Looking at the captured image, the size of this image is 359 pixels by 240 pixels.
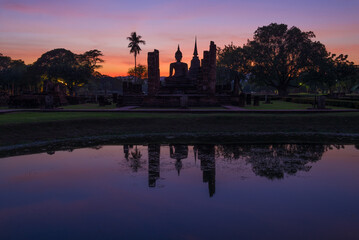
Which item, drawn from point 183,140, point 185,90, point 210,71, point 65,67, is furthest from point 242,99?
point 65,67

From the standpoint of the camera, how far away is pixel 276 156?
9398mm

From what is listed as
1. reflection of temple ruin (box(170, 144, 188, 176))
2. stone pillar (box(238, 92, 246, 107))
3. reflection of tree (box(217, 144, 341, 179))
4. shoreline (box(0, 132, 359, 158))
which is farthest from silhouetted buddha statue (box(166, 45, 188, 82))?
reflection of tree (box(217, 144, 341, 179))

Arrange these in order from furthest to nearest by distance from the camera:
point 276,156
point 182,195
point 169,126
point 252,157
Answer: point 169,126 < point 276,156 < point 252,157 < point 182,195

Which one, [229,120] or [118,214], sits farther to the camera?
[229,120]

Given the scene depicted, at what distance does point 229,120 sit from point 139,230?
1232cm

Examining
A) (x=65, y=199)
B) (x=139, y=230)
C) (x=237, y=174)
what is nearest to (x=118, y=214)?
(x=139, y=230)

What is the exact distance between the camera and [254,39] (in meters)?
50.4

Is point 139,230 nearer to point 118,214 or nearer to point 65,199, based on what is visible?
point 118,214

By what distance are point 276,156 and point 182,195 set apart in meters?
4.63

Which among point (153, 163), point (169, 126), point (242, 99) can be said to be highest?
point (242, 99)

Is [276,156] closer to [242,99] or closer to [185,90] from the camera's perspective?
[242,99]

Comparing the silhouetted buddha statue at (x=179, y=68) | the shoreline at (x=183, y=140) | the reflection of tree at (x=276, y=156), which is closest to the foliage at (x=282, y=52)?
the silhouetted buddha statue at (x=179, y=68)

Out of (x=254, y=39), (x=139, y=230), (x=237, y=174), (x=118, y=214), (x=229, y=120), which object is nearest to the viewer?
(x=139, y=230)

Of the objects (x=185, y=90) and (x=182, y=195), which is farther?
(x=185, y=90)
